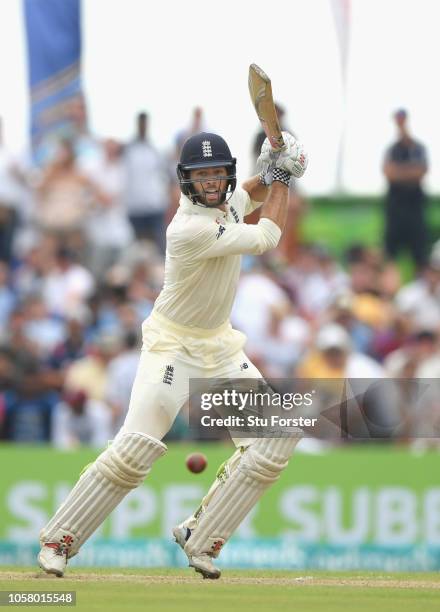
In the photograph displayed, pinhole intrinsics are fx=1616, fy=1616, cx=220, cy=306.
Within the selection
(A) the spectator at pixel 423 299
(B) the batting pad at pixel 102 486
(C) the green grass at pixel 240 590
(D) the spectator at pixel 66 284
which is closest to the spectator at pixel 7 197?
(D) the spectator at pixel 66 284

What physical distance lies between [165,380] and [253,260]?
6.96m

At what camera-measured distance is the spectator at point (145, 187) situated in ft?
51.3

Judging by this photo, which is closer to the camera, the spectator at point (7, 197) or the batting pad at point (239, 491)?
the batting pad at point (239, 491)

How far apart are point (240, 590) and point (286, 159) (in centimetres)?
224

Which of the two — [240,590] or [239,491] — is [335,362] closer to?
[239,491]

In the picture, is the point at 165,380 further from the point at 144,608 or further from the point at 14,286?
the point at 14,286

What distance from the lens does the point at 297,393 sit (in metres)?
8.95

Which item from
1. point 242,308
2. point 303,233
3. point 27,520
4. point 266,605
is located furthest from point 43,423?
point 266,605

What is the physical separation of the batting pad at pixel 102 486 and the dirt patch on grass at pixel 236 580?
220 mm

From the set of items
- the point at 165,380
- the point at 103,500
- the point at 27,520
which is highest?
the point at 165,380

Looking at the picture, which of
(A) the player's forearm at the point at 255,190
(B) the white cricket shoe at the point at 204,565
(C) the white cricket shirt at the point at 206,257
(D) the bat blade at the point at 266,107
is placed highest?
(D) the bat blade at the point at 266,107

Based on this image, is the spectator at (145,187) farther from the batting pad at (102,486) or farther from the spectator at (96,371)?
the batting pad at (102,486)

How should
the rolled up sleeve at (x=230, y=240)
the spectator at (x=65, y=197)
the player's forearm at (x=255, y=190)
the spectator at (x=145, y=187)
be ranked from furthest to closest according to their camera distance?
the spectator at (x=145, y=187) → the spectator at (x=65, y=197) → the player's forearm at (x=255, y=190) → the rolled up sleeve at (x=230, y=240)

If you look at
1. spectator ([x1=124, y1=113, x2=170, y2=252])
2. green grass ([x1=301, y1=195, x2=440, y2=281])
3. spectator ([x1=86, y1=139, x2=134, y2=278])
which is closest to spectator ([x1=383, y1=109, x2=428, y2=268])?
green grass ([x1=301, y1=195, x2=440, y2=281])
